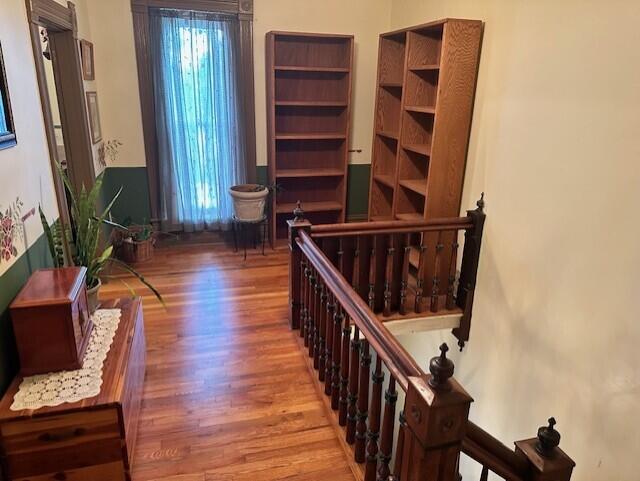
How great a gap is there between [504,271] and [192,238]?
3128 millimetres

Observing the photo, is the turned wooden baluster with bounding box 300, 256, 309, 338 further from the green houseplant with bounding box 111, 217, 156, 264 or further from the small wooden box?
the green houseplant with bounding box 111, 217, 156, 264

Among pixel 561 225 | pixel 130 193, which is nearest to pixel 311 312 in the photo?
pixel 561 225

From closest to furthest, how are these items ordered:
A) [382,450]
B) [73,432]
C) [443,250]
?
1. [382,450]
2. [73,432]
3. [443,250]

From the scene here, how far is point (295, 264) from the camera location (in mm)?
2879

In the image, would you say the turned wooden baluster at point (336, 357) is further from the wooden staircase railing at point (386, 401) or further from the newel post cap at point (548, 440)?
the newel post cap at point (548, 440)

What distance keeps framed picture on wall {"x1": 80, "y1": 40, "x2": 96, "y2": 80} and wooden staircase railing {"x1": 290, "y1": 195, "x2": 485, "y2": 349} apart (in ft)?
7.22

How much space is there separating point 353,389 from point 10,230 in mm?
1637

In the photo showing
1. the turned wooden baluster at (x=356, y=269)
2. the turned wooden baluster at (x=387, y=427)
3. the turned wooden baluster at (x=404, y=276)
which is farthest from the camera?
the turned wooden baluster at (x=404, y=276)

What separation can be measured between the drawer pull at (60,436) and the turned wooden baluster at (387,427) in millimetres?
1146

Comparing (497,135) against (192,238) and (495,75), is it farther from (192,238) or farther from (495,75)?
(192,238)

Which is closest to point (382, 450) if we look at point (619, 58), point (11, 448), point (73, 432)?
point (73, 432)

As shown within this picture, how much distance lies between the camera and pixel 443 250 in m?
3.36

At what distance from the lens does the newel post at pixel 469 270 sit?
10.0 feet

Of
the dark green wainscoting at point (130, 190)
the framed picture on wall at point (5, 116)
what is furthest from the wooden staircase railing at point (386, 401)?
the dark green wainscoting at point (130, 190)
